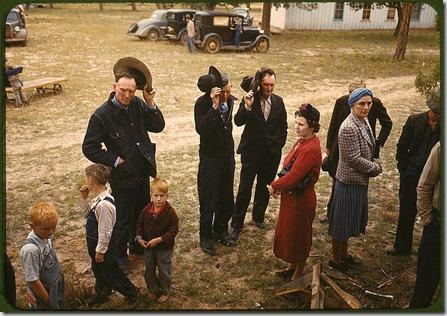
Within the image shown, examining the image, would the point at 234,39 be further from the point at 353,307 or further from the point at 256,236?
the point at 353,307

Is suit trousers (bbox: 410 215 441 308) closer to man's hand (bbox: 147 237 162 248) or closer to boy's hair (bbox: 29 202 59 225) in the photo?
man's hand (bbox: 147 237 162 248)

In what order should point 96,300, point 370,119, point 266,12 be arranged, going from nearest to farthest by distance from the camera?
1. point 96,300
2. point 370,119
3. point 266,12

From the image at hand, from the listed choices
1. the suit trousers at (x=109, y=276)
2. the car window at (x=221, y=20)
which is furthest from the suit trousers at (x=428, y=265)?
the car window at (x=221, y=20)

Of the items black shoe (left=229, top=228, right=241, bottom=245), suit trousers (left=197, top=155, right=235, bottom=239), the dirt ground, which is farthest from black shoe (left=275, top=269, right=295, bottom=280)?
suit trousers (left=197, top=155, right=235, bottom=239)

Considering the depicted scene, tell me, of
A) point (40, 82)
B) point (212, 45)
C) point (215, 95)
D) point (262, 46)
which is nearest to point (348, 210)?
point (215, 95)

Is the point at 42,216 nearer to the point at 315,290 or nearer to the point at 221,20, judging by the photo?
the point at 315,290

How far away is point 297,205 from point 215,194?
77 centimetres

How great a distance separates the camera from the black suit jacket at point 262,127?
144 inches

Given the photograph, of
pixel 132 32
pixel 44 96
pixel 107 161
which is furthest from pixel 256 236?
pixel 132 32

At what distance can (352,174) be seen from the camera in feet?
10.4

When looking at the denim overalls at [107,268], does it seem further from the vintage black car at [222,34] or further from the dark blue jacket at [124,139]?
the vintage black car at [222,34]

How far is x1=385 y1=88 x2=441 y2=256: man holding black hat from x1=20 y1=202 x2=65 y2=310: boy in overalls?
2570mm

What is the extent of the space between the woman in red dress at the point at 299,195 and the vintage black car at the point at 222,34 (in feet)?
17.4

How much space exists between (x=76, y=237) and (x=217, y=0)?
2.44 m
